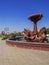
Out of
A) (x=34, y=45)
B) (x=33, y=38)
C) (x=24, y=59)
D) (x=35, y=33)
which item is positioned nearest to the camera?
(x=24, y=59)

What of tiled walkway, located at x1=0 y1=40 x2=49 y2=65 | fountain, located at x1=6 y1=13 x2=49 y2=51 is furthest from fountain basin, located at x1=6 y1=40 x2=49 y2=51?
tiled walkway, located at x1=0 y1=40 x2=49 y2=65

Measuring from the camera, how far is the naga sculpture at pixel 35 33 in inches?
612

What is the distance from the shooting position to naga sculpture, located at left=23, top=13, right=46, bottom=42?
15544 millimetres

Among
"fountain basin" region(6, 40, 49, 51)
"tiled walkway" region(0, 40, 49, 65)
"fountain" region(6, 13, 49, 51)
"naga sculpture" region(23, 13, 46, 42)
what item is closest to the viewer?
"tiled walkway" region(0, 40, 49, 65)

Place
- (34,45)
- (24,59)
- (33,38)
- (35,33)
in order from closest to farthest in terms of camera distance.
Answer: (24,59)
(34,45)
(33,38)
(35,33)

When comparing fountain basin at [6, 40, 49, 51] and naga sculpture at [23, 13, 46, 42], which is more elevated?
naga sculpture at [23, 13, 46, 42]

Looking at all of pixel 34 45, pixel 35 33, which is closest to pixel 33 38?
pixel 35 33

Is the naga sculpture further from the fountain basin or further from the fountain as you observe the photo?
the fountain basin

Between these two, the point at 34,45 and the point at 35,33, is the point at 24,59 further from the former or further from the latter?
the point at 35,33

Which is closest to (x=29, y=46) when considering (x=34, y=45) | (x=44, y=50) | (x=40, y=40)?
(x=34, y=45)

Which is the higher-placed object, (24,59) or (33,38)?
(33,38)

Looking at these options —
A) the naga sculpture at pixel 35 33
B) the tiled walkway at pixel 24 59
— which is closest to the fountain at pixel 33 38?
the naga sculpture at pixel 35 33

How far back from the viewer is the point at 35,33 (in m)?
16.7

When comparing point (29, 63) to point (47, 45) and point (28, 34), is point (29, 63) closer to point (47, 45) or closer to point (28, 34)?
point (47, 45)
